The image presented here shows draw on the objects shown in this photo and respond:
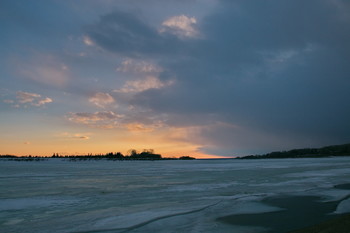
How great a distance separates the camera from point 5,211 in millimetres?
9805

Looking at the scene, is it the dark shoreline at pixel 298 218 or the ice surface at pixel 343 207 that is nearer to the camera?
the dark shoreline at pixel 298 218

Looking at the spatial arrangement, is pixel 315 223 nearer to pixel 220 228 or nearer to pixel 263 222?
pixel 263 222

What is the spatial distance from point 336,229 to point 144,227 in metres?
4.51

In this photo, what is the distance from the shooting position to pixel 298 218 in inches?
331

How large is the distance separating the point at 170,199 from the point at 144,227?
180 inches

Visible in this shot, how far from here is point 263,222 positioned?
26.4 feet

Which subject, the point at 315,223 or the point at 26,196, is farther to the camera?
the point at 26,196

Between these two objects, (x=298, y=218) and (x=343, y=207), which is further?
(x=343, y=207)

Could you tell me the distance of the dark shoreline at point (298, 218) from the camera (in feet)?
22.6

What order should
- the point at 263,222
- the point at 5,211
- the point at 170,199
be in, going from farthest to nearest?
the point at 170,199, the point at 5,211, the point at 263,222

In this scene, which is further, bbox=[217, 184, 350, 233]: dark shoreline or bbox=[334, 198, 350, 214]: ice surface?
bbox=[334, 198, 350, 214]: ice surface

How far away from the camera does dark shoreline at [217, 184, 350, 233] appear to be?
690 cm

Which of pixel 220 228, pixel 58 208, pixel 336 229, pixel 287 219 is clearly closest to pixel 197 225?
pixel 220 228

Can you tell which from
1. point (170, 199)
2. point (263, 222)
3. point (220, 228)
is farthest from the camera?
point (170, 199)
